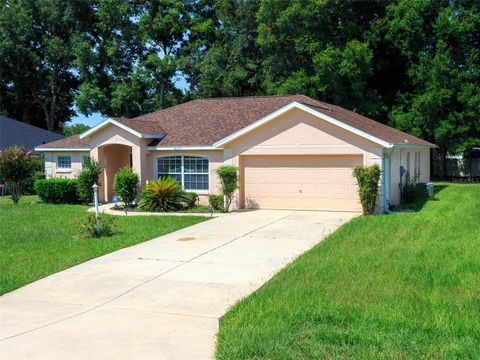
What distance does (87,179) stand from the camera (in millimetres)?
21594

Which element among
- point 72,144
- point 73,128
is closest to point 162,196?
point 72,144

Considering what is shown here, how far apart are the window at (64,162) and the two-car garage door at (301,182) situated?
9728mm

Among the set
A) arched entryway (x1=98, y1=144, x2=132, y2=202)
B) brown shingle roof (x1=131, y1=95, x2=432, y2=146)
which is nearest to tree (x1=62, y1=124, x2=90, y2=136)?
brown shingle roof (x1=131, y1=95, x2=432, y2=146)

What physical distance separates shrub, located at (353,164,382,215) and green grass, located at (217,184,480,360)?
17.7 feet

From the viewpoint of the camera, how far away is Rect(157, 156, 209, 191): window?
68.3ft

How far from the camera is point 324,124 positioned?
59.4ft

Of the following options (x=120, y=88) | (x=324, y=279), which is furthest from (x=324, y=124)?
(x=120, y=88)

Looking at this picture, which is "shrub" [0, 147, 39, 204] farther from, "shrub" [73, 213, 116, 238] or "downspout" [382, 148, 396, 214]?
"downspout" [382, 148, 396, 214]

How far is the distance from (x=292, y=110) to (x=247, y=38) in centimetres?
2240

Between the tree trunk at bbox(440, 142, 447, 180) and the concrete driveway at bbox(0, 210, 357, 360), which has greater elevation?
the tree trunk at bbox(440, 142, 447, 180)

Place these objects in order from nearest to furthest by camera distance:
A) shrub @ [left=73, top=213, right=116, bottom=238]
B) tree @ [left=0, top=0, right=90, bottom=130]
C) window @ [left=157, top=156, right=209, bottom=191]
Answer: shrub @ [left=73, top=213, right=116, bottom=238], window @ [left=157, top=156, right=209, bottom=191], tree @ [left=0, top=0, right=90, bottom=130]

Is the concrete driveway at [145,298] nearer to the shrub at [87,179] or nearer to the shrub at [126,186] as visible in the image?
the shrub at [126,186]

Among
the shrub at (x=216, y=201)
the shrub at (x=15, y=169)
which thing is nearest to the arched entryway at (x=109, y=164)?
the shrub at (x=15, y=169)

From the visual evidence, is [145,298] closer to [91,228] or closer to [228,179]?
[91,228]
